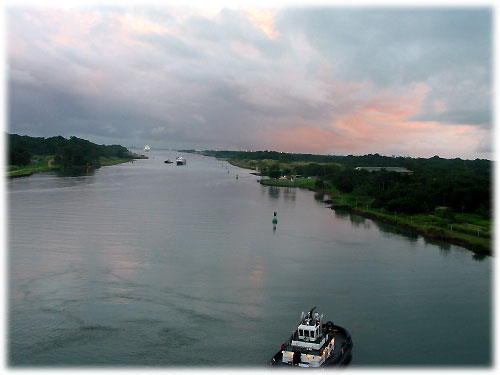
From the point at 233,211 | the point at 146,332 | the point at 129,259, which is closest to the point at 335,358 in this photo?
the point at 146,332

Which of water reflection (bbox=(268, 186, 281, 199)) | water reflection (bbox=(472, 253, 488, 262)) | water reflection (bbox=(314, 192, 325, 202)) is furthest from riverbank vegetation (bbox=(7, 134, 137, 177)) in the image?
water reflection (bbox=(472, 253, 488, 262))

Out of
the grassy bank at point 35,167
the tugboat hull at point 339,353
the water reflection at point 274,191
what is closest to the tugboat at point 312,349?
the tugboat hull at point 339,353

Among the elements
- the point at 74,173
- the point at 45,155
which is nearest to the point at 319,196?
the point at 74,173

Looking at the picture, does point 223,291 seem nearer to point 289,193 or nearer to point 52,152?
point 289,193

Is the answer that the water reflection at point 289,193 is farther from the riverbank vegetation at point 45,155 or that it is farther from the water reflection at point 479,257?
the riverbank vegetation at point 45,155

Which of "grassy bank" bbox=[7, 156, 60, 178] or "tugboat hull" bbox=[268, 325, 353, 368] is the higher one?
"grassy bank" bbox=[7, 156, 60, 178]

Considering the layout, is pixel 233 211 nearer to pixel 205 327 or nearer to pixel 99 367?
pixel 205 327

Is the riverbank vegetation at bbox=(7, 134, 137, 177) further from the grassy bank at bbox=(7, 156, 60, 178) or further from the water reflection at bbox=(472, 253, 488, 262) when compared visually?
the water reflection at bbox=(472, 253, 488, 262)
